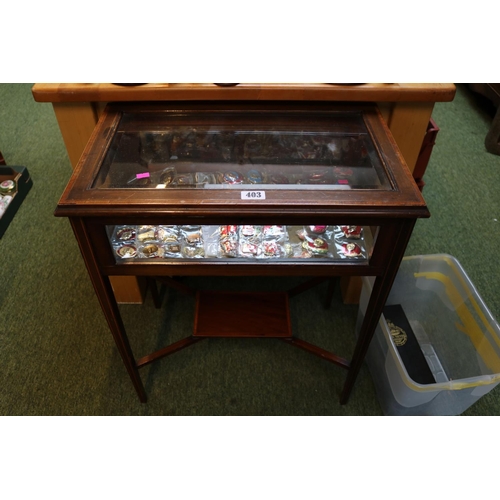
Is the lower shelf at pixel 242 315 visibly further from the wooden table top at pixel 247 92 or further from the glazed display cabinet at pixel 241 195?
the wooden table top at pixel 247 92

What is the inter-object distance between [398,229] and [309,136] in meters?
0.40

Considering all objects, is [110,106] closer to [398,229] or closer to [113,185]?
[113,185]

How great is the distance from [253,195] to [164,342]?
0.92 meters

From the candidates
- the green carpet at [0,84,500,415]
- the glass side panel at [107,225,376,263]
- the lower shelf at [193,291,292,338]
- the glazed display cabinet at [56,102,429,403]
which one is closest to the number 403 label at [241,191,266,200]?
the glazed display cabinet at [56,102,429,403]

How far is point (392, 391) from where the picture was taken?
1365 millimetres

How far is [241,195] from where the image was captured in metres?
0.91

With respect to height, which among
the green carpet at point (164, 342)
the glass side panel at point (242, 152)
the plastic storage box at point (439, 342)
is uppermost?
the glass side panel at point (242, 152)

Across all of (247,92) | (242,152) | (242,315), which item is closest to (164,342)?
(242,315)

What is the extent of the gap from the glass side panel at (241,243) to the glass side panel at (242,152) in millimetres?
171

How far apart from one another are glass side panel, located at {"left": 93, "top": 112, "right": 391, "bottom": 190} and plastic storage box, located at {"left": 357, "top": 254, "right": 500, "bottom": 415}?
520 millimetres

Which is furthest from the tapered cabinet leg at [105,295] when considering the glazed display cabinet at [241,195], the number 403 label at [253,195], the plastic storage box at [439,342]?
the plastic storage box at [439,342]

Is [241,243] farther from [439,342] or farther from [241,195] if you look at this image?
[439,342]

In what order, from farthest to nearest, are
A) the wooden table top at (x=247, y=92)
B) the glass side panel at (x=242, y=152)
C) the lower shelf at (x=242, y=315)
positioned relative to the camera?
the lower shelf at (x=242, y=315) → the wooden table top at (x=247, y=92) → the glass side panel at (x=242, y=152)

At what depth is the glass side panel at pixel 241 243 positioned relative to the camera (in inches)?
43.1
